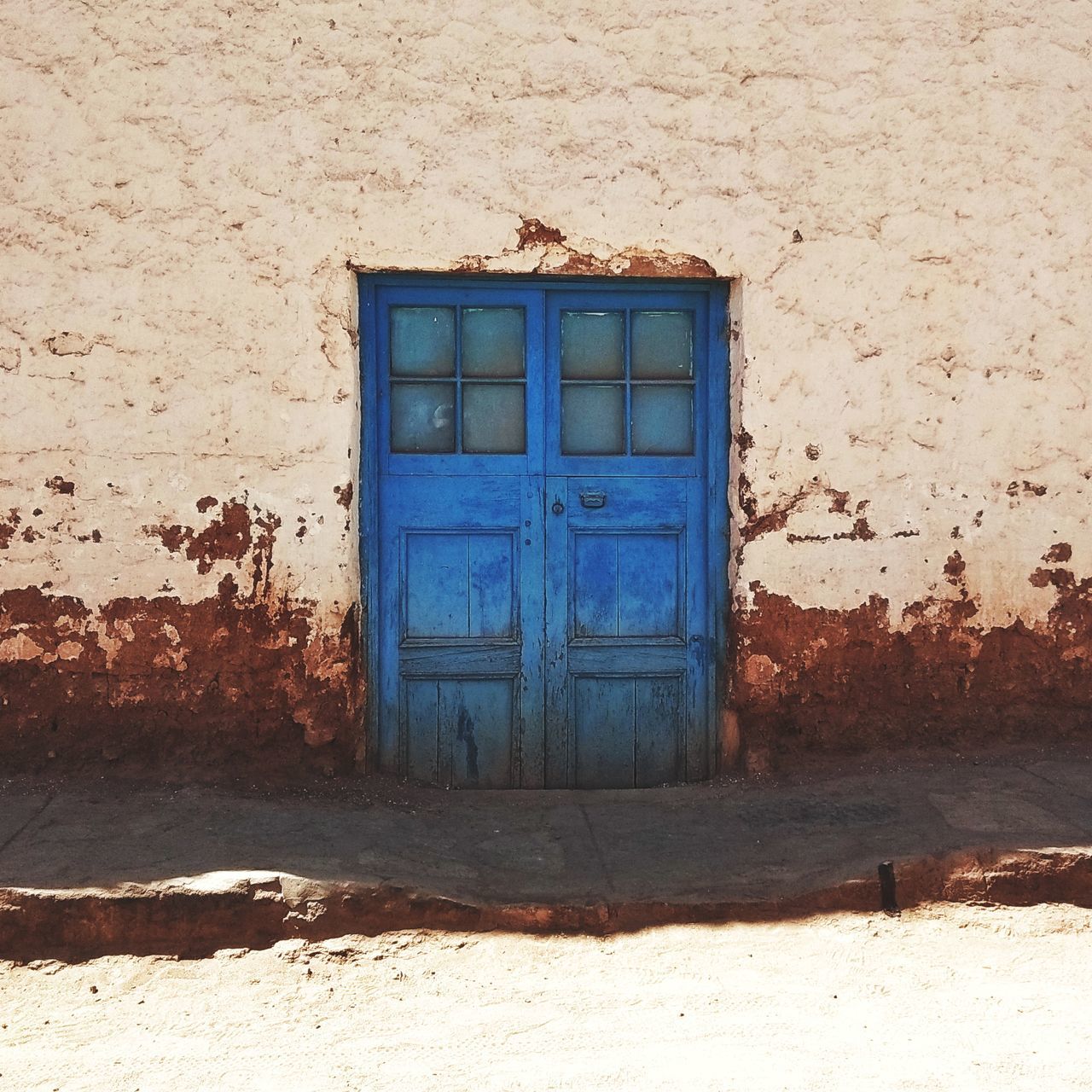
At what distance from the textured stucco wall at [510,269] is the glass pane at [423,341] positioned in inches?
8.6

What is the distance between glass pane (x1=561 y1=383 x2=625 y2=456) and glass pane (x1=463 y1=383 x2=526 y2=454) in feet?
0.58

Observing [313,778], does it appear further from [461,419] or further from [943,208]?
[943,208]

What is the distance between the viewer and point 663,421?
391 centimetres

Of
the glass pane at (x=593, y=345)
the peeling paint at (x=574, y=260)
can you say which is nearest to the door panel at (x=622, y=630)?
the glass pane at (x=593, y=345)

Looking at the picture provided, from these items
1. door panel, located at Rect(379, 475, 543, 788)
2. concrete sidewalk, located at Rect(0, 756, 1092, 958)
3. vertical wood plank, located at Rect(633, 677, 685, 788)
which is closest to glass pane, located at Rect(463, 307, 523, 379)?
door panel, located at Rect(379, 475, 543, 788)

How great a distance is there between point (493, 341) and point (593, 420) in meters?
0.46

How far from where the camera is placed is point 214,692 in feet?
12.0

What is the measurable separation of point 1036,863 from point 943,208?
2.23 m

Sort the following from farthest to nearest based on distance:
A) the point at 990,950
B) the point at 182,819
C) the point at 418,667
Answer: the point at 418,667 → the point at 182,819 → the point at 990,950

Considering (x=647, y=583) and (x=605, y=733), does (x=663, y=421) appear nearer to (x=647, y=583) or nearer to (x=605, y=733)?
(x=647, y=583)

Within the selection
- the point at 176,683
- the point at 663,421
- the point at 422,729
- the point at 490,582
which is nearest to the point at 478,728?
the point at 422,729

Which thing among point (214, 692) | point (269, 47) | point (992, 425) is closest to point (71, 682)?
point (214, 692)

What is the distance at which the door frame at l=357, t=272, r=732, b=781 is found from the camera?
377 centimetres

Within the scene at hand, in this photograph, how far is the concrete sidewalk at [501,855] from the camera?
271cm
